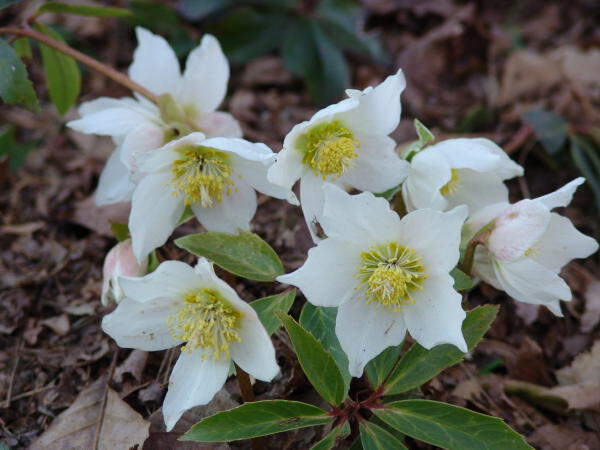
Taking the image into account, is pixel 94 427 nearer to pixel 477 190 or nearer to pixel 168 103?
pixel 168 103

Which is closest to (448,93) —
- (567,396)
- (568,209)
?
(568,209)

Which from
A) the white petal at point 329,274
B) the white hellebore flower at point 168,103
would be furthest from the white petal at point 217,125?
the white petal at point 329,274

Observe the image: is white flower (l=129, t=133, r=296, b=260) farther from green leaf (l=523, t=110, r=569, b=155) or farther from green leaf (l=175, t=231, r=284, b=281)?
green leaf (l=523, t=110, r=569, b=155)

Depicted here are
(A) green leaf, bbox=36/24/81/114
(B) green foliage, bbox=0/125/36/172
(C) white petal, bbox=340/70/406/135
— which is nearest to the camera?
(C) white petal, bbox=340/70/406/135

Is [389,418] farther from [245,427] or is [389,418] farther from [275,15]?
[275,15]

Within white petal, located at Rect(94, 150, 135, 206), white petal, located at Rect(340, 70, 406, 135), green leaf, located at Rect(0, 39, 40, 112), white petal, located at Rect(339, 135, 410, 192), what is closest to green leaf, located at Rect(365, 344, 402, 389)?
white petal, located at Rect(339, 135, 410, 192)

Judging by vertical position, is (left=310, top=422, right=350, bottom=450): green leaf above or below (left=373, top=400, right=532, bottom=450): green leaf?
below

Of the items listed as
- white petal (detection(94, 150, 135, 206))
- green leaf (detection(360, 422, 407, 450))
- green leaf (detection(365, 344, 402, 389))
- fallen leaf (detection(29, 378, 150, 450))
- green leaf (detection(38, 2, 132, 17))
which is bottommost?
fallen leaf (detection(29, 378, 150, 450))
